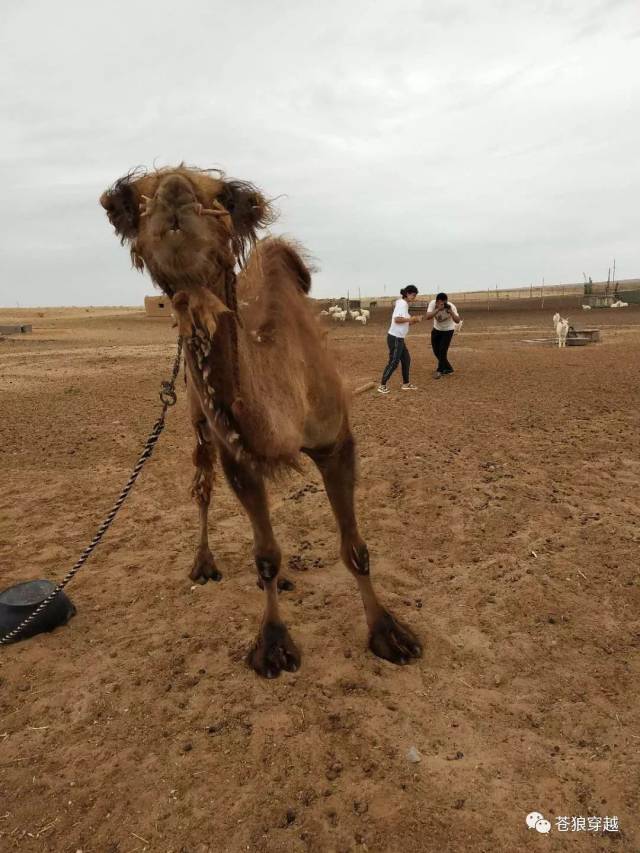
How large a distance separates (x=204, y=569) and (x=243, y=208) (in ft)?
10.2

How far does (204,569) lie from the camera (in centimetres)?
458

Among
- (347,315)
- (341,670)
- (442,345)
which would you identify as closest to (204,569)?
(341,670)

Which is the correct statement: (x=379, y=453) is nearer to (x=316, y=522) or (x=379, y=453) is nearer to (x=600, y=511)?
(x=316, y=522)

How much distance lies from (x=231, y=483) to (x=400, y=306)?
9.28m

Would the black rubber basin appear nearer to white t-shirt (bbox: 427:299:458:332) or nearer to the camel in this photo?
the camel

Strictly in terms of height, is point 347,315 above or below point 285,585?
above

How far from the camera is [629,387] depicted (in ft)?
35.8

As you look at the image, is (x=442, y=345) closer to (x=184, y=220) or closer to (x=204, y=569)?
(x=204, y=569)

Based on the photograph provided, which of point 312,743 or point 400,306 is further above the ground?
point 400,306

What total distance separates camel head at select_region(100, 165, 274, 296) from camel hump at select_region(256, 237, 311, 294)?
4.15 ft

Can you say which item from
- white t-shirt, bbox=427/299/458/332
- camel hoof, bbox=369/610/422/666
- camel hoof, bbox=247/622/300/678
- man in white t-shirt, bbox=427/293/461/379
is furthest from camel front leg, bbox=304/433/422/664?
white t-shirt, bbox=427/299/458/332

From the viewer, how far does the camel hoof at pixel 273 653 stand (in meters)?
3.33

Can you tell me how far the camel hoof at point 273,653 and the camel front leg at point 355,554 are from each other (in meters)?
0.51

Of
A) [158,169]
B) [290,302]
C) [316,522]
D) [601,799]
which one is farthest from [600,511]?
[158,169]
